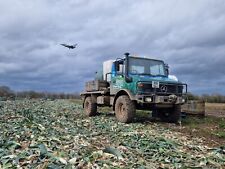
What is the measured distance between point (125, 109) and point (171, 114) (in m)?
2.56

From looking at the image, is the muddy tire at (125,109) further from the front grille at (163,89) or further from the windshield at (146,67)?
the windshield at (146,67)

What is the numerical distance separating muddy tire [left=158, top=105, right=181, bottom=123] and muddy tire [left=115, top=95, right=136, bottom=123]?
2.19 m

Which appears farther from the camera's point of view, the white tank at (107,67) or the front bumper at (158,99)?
the white tank at (107,67)

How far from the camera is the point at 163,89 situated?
1510 centimetres

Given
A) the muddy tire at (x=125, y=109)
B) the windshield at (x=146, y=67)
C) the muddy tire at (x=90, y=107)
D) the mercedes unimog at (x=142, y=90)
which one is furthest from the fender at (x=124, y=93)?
the muddy tire at (x=90, y=107)

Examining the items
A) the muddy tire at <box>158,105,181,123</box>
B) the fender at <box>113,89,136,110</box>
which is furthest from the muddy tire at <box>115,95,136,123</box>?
the muddy tire at <box>158,105,181,123</box>

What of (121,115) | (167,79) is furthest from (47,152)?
(167,79)

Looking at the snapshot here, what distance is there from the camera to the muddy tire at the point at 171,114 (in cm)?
1598

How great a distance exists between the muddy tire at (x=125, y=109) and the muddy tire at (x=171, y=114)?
219cm

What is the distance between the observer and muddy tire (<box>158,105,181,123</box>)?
15977mm

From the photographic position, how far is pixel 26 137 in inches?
365

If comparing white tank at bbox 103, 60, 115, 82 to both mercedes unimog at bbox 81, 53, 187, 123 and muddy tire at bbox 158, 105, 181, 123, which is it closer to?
mercedes unimog at bbox 81, 53, 187, 123

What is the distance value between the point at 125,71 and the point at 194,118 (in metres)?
4.56

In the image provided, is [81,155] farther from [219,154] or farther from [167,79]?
[167,79]
